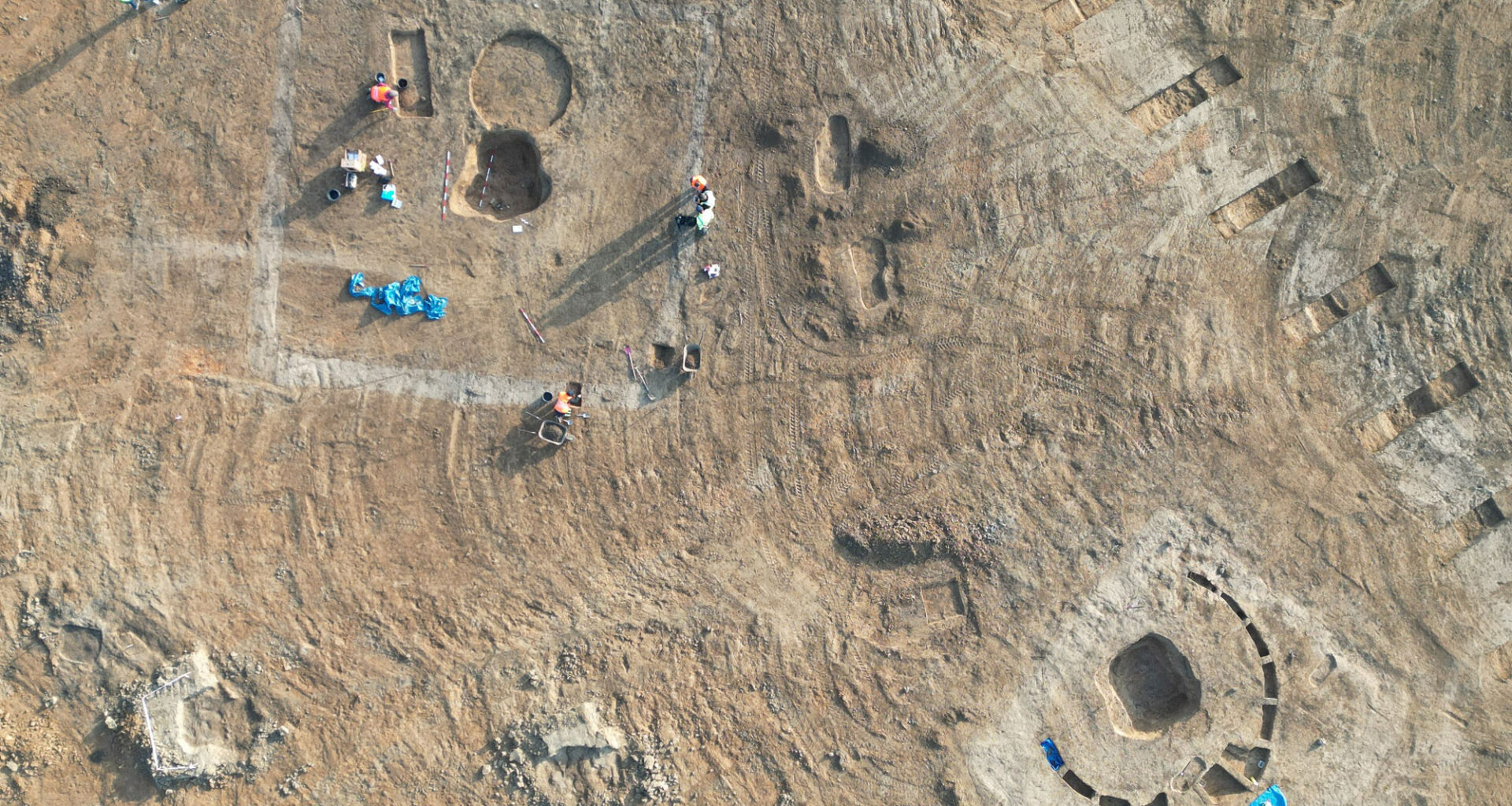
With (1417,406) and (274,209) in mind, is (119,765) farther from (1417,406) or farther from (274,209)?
(1417,406)

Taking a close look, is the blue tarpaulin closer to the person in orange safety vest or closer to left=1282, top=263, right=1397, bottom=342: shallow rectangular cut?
left=1282, top=263, right=1397, bottom=342: shallow rectangular cut

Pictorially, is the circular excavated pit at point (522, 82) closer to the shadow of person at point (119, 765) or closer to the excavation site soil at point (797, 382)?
the excavation site soil at point (797, 382)

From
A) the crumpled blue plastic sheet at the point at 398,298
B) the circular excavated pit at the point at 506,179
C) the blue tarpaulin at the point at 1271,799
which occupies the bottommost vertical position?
the blue tarpaulin at the point at 1271,799

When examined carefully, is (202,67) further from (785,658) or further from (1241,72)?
(1241,72)

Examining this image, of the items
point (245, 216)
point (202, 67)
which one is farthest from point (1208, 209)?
point (202, 67)

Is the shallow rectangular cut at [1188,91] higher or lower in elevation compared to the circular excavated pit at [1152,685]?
higher

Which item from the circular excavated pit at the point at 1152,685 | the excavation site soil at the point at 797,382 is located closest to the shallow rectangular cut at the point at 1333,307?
the excavation site soil at the point at 797,382

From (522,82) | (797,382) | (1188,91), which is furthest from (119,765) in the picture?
(1188,91)
